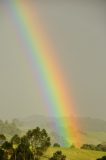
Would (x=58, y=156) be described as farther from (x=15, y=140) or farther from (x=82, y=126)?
(x=82, y=126)

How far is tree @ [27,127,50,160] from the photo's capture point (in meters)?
5.86

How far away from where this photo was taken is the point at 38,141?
19.5 feet

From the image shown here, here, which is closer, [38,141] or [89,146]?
[38,141]

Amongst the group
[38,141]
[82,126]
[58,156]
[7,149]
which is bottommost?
[58,156]

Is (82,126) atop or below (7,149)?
atop

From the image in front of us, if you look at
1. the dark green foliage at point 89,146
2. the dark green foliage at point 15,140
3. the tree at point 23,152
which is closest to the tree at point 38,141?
the tree at point 23,152

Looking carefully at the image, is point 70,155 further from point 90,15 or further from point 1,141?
point 90,15

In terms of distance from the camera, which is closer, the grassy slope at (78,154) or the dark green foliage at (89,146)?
the grassy slope at (78,154)

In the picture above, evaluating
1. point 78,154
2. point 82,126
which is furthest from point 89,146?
point 82,126

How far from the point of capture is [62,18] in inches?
285

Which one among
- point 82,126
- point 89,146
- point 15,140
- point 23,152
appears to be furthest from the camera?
point 82,126

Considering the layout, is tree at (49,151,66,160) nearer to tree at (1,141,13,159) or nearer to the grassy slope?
the grassy slope

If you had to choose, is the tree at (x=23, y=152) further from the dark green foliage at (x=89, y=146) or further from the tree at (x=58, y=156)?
the dark green foliage at (x=89, y=146)

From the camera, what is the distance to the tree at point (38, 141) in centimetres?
586
